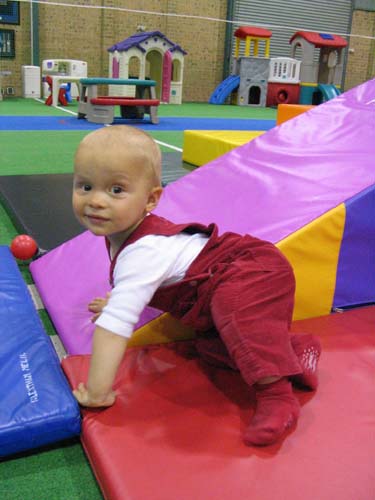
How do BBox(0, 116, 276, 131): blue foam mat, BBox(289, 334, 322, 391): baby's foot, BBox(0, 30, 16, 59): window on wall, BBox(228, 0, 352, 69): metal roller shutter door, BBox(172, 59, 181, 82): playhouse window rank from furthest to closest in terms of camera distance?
BBox(228, 0, 352, 69): metal roller shutter door < BBox(172, 59, 181, 82): playhouse window < BBox(0, 30, 16, 59): window on wall < BBox(0, 116, 276, 131): blue foam mat < BBox(289, 334, 322, 391): baby's foot

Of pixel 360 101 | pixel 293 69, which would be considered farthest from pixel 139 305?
pixel 293 69

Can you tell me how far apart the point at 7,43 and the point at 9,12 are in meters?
0.56

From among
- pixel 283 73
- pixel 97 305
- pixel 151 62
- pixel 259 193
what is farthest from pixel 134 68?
pixel 97 305

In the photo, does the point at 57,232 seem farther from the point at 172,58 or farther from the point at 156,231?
the point at 172,58

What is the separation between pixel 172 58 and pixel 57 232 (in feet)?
29.4

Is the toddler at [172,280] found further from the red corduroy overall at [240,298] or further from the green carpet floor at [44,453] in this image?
the green carpet floor at [44,453]

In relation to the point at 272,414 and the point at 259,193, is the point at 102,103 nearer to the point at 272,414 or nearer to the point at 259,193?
the point at 259,193

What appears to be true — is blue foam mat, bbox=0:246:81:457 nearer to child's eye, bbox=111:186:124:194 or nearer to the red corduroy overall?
the red corduroy overall

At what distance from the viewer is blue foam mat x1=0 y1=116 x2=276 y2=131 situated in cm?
650

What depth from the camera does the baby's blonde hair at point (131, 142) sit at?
115cm

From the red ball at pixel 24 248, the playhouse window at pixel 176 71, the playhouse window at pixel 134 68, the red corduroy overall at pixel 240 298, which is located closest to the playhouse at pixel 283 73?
the playhouse window at pixel 176 71

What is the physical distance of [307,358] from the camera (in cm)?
132

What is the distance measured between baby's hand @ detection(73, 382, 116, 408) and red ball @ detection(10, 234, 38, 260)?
3.33ft

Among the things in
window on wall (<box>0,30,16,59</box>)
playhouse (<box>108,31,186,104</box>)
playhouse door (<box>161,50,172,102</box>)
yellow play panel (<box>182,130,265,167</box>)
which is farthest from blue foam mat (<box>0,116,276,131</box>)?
window on wall (<box>0,30,16,59</box>)
